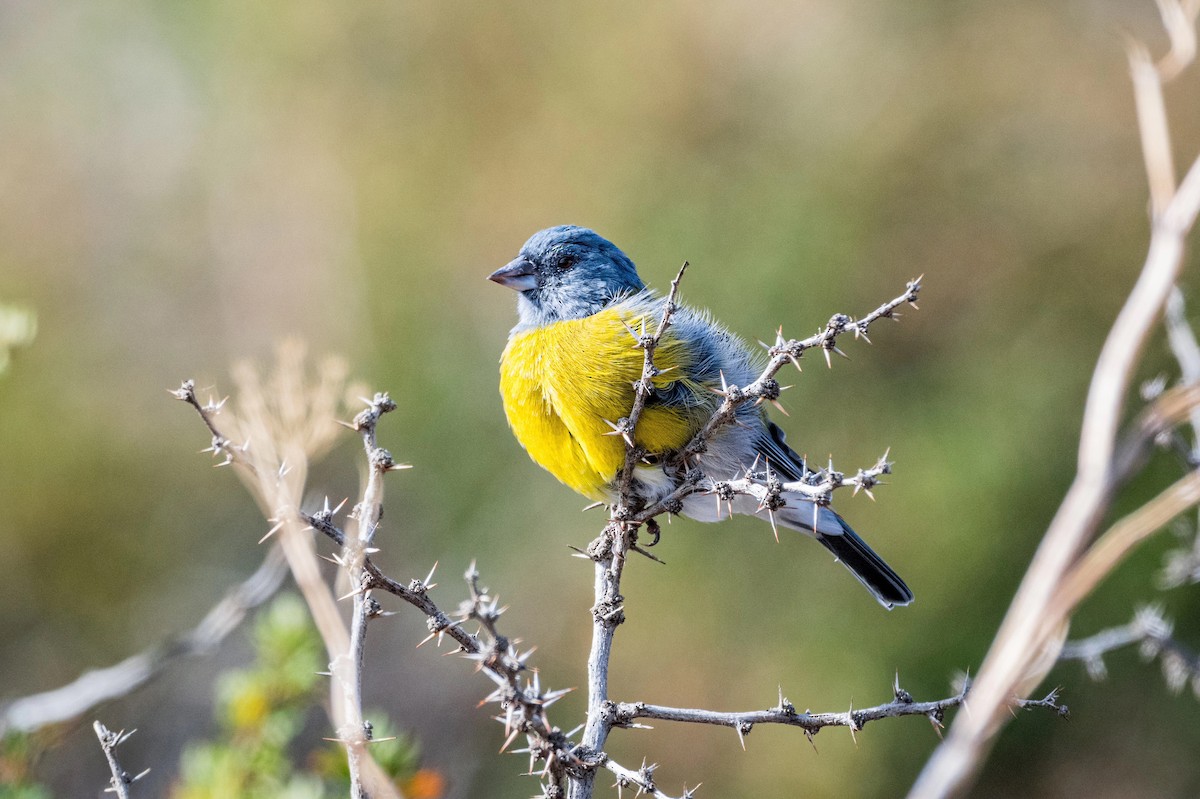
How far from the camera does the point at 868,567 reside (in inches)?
178

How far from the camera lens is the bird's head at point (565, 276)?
167 inches

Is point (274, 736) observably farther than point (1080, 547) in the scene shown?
Yes

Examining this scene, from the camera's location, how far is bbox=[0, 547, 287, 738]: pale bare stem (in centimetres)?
282

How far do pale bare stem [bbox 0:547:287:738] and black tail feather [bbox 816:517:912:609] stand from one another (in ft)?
7.76

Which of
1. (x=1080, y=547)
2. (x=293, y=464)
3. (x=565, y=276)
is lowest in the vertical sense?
(x=1080, y=547)

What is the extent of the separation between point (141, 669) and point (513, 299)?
569cm

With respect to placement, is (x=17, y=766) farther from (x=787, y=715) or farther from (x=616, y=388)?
(x=616, y=388)

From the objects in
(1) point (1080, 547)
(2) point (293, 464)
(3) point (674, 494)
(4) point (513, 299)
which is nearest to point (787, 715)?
(3) point (674, 494)

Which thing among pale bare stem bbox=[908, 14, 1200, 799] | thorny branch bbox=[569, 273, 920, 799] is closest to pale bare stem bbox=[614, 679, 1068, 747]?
thorny branch bbox=[569, 273, 920, 799]

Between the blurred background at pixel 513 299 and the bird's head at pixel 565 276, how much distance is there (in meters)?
2.58

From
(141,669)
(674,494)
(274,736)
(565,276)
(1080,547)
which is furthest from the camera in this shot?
(565,276)

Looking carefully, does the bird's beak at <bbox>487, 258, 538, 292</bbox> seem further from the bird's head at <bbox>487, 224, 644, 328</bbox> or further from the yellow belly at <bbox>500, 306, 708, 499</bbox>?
the yellow belly at <bbox>500, 306, 708, 499</bbox>

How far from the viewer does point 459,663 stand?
7.66 m

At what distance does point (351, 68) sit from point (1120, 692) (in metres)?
8.10
